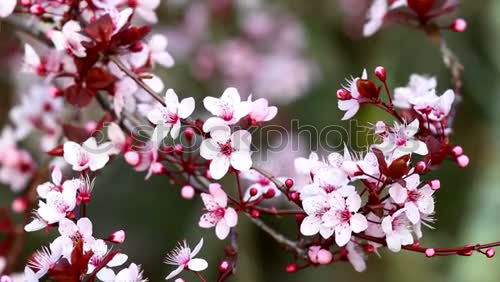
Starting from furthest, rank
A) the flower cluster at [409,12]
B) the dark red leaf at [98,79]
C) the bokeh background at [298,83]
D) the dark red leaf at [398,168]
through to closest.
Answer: the bokeh background at [298,83] → the flower cluster at [409,12] → the dark red leaf at [98,79] → the dark red leaf at [398,168]

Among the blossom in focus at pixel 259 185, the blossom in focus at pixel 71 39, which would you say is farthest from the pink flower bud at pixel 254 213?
the blossom in focus at pixel 71 39

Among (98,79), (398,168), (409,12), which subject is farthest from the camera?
(409,12)

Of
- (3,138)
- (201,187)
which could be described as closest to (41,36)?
(3,138)

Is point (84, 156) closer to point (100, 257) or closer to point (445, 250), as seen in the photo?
point (100, 257)

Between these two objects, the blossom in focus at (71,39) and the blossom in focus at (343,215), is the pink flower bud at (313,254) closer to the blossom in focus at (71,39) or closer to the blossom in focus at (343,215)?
the blossom in focus at (343,215)

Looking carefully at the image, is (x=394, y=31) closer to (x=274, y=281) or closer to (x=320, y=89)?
(x=320, y=89)

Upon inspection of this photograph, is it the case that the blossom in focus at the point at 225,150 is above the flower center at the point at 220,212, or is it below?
above

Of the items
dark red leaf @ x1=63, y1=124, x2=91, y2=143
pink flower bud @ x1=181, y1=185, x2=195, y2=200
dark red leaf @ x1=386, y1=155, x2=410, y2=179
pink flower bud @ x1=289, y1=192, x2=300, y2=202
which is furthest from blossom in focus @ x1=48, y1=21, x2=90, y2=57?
dark red leaf @ x1=386, y1=155, x2=410, y2=179

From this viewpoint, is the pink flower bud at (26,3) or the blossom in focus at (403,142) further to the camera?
the pink flower bud at (26,3)

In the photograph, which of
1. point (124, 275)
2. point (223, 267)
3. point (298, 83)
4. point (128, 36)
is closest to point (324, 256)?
point (223, 267)
